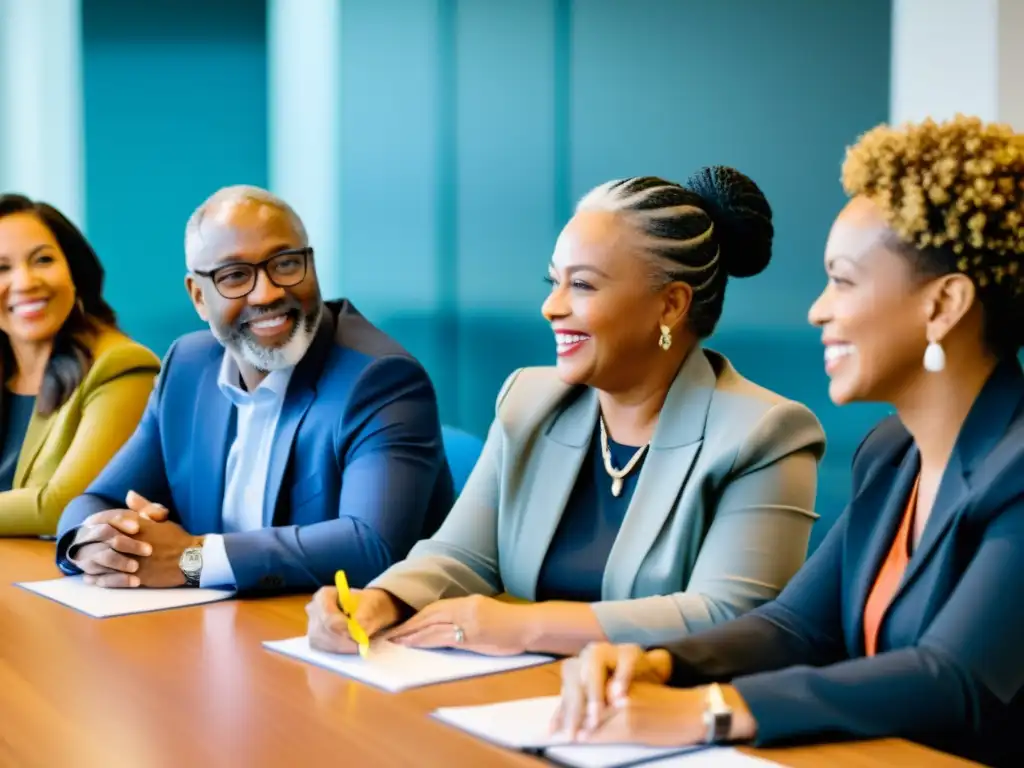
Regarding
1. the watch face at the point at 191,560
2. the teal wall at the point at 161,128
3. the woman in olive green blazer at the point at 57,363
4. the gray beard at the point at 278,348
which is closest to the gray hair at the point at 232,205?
the gray beard at the point at 278,348

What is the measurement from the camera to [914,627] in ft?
4.91

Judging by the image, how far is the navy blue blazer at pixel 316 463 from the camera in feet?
7.59

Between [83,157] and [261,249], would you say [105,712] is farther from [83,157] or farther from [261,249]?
[83,157]

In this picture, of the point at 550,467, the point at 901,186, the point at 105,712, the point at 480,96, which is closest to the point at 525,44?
the point at 480,96

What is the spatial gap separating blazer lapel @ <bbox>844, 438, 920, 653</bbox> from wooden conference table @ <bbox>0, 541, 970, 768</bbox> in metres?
0.26

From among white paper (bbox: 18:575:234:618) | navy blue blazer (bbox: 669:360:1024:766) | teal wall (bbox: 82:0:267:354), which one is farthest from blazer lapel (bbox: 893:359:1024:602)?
teal wall (bbox: 82:0:267:354)

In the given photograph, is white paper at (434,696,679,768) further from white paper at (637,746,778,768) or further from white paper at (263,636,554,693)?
white paper at (263,636,554,693)

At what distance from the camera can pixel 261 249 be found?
2590 mm

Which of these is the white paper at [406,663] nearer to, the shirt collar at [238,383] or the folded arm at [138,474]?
the shirt collar at [238,383]

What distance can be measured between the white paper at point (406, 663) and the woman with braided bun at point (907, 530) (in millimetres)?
279

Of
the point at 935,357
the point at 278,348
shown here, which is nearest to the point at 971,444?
the point at 935,357

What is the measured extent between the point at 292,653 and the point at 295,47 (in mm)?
3536

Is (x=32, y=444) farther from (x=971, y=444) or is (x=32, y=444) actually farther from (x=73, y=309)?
(x=971, y=444)

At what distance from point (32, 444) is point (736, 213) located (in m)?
2.08
